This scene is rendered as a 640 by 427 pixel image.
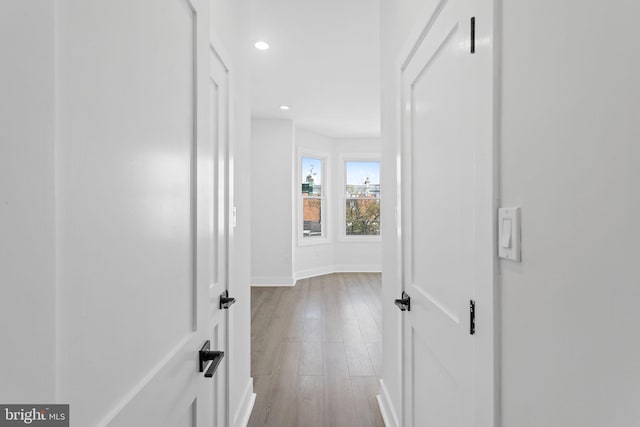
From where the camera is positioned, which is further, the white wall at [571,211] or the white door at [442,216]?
the white door at [442,216]

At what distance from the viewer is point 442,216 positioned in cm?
118

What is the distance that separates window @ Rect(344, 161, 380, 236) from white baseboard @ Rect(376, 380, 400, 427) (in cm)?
478

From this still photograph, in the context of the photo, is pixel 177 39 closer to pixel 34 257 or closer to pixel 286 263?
pixel 34 257

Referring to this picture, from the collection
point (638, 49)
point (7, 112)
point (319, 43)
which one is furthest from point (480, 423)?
point (319, 43)

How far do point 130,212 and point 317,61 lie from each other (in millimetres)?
Answer: 3345

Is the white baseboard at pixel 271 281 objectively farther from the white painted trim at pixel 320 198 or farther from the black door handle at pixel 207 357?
the black door handle at pixel 207 357

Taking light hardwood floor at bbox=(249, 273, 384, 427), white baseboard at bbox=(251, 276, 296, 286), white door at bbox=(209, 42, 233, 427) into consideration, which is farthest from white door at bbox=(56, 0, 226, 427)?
white baseboard at bbox=(251, 276, 296, 286)

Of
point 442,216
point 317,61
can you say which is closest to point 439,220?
point 442,216

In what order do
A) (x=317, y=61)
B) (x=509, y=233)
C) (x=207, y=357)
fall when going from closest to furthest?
(x=509, y=233)
(x=207, y=357)
(x=317, y=61)

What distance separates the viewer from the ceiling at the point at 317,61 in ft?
8.75

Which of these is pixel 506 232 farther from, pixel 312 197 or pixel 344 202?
pixel 344 202

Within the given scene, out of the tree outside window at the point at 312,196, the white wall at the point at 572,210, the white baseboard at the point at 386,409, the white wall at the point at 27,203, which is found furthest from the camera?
the tree outside window at the point at 312,196

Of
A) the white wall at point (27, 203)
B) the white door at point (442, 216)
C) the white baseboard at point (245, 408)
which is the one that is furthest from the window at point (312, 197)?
the white wall at point (27, 203)

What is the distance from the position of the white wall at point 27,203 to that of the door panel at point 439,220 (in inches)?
35.9
